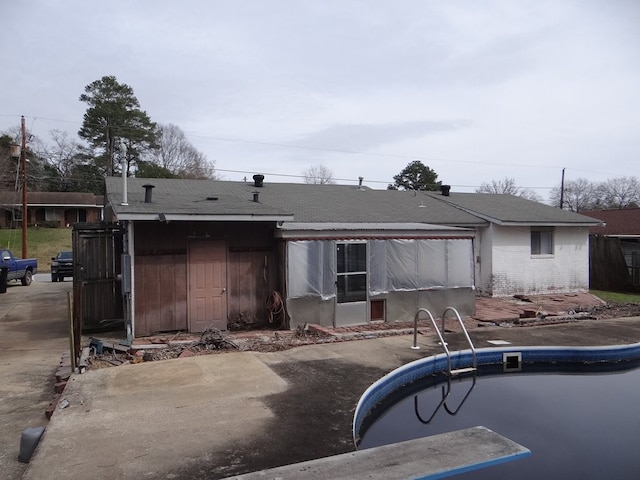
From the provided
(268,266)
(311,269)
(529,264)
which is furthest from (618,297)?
(268,266)

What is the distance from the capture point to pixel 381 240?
1074 centimetres

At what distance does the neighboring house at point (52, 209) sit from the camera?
4097cm

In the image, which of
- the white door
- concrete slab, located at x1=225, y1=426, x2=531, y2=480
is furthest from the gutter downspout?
concrete slab, located at x1=225, y1=426, x2=531, y2=480

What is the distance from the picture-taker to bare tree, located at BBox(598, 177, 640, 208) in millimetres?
62312

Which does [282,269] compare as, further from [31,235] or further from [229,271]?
[31,235]

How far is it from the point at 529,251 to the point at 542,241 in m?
0.83

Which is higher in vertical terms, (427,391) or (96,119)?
(96,119)

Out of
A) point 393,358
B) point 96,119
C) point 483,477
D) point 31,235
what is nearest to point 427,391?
point 393,358

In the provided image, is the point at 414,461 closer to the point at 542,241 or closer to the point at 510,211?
the point at 542,241

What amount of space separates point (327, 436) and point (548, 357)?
19.0 feet

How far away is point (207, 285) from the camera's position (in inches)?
380

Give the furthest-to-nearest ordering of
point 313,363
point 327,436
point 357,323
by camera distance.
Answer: point 357,323, point 313,363, point 327,436

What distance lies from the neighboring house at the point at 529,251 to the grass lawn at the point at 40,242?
2909 cm

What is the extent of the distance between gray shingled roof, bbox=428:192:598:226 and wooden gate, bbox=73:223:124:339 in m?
11.6
